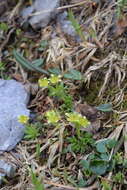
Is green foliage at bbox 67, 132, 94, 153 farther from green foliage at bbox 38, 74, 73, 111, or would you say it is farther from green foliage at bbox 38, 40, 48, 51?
green foliage at bbox 38, 40, 48, 51

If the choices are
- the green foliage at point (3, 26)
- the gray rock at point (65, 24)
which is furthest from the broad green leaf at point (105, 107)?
the green foliage at point (3, 26)

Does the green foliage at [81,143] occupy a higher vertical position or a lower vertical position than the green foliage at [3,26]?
lower

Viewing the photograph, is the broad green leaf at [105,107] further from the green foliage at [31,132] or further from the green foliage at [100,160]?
Result: the green foliage at [31,132]

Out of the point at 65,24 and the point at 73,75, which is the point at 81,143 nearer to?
the point at 73,75

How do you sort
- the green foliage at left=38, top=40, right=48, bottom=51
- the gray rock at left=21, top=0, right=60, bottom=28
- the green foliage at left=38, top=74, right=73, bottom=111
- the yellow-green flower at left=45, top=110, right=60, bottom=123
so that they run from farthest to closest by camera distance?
the gray rock at left=21, top=0, right=60, bottom=28 < the green foliage at left=38, top=40, right=48, bottom=51 < the green foliage at left=38, top=74, right=73, bottom=111 < the yellow-green flower at left=45, top=110, right=60, bottom=123

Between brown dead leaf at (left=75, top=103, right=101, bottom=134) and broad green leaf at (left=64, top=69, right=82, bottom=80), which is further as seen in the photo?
broad green leaf at (left=64, top=69, right=82, bottom=80)

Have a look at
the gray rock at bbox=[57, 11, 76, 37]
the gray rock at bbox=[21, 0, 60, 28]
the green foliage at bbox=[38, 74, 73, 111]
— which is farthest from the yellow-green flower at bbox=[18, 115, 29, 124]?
the gray rock at bbox=[21, 0, 60, 28]

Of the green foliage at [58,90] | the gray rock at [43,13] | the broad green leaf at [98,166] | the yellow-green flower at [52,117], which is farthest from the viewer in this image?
the gray rock at [43,13]

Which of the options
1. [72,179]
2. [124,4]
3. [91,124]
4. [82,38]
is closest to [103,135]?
[91,124]
